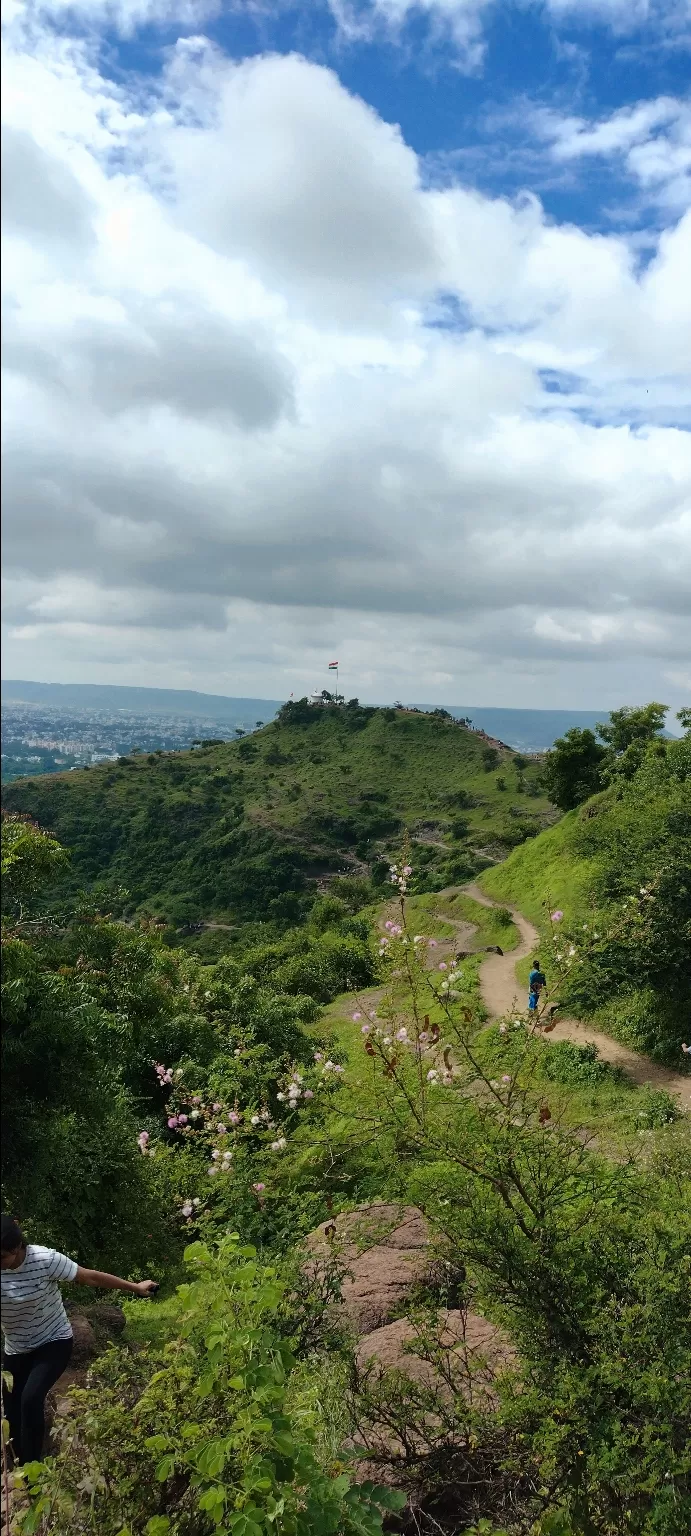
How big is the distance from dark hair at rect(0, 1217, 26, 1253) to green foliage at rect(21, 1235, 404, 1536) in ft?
2.41

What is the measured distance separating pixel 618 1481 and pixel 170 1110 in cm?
691

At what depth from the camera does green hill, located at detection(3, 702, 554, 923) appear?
2114 inches

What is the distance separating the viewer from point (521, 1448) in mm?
4027

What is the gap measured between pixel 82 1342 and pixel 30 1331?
166 centimetres

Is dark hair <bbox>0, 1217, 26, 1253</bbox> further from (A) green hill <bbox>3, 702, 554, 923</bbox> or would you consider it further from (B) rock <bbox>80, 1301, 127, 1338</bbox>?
(A) green hill <bbox>3, 702, 554, 923</bbox>

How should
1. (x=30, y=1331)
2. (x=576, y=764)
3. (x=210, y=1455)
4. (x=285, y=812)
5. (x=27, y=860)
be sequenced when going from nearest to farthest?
(x=210, y=1455), (x=30, y=1331), (x=27, y=860), (x=576, y=764), (x=285, y=812)

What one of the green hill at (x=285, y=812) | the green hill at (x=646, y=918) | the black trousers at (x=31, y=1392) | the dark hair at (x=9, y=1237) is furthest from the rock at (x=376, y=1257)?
the green hill at (x=285, y=812)

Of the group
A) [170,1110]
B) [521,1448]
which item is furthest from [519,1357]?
[170,1110]

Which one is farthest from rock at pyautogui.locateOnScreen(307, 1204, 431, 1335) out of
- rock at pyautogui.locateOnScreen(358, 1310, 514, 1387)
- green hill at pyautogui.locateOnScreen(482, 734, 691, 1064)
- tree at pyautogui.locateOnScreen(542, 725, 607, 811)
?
tree at pyautogui.locateOnScreen(542, 725, 607, 811)

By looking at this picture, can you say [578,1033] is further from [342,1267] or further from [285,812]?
[285,812]

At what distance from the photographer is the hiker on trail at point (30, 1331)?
163 inches

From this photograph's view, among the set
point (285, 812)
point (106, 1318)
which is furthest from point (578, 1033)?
point (285, 812)

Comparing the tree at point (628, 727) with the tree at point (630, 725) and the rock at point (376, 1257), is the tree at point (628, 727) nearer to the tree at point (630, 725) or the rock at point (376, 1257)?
the tree at point (630, 725)

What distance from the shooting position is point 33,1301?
428 centimetres
